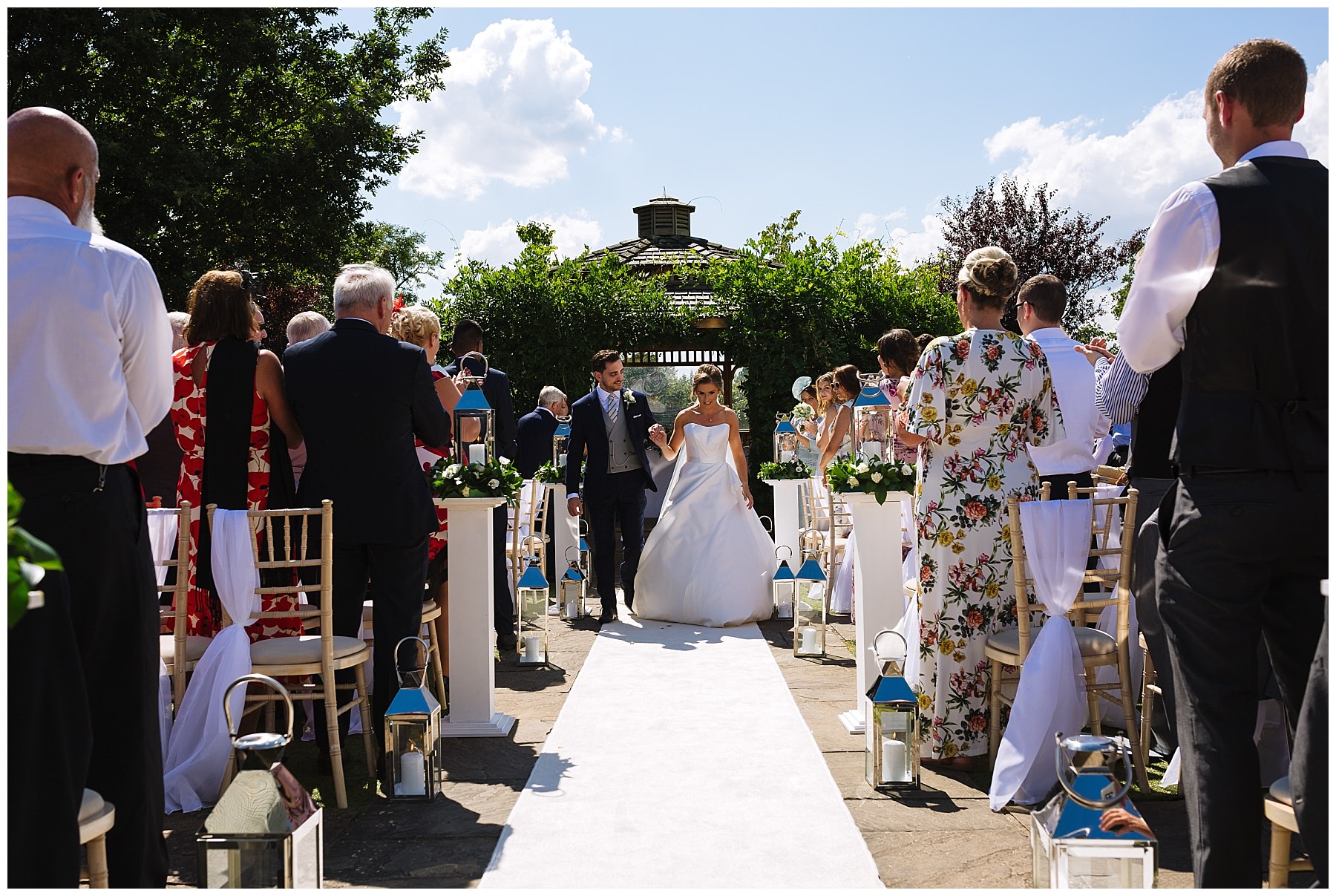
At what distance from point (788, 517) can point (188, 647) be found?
6054 millimetres

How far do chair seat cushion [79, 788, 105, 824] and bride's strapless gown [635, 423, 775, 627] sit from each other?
6.16 m

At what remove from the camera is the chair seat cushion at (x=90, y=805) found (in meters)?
2.22

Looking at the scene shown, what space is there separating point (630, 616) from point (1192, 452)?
6670mm

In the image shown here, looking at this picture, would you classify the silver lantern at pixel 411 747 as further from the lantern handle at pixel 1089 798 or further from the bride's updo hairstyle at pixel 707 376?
the bride's updo hairstyle at pixel 707 376

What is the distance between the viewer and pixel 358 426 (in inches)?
179

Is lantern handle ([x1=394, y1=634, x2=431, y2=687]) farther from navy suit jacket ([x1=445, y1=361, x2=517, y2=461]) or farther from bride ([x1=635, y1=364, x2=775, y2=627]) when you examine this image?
bride ([x1=635, y1=364, x2=775, y2=627])

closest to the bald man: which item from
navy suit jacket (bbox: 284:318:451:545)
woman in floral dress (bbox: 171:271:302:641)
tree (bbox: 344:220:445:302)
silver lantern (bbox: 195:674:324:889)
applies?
silver lantern (bbox: 195:674:324:889)

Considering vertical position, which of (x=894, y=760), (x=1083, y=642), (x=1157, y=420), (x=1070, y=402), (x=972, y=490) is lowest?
(x=894, y=760)

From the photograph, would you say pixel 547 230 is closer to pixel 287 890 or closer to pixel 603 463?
pixel 603 463

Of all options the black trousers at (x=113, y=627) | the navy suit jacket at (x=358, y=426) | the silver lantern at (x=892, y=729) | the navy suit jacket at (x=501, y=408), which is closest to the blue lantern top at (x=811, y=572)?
the navy suit jacket at (x=501, y=408)

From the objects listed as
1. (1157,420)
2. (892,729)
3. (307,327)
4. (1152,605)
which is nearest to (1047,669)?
(892,729)

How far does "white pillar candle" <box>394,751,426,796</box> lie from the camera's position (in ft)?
13.5

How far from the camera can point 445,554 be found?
5.77 metres

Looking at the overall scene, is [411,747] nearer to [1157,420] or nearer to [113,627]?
[113,627]
